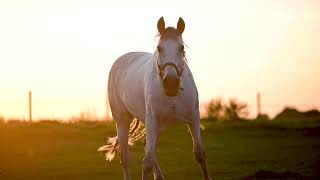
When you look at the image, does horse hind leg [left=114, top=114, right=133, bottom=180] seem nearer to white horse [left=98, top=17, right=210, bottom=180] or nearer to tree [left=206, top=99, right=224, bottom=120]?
white horse [left=98, top=17, right=210, bottom=180]

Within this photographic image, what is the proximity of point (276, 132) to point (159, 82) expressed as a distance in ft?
50.5

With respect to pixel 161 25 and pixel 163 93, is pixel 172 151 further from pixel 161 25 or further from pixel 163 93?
pixel 161 25

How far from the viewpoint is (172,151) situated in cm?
1978

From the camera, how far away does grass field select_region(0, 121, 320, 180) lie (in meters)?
15.4

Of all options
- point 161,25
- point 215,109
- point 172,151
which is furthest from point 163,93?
point 215,109

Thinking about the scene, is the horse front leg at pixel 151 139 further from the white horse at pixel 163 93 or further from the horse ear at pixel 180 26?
the horse ear at pixel 180 26

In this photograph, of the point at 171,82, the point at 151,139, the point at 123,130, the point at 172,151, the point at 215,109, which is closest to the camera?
the point at 171,82

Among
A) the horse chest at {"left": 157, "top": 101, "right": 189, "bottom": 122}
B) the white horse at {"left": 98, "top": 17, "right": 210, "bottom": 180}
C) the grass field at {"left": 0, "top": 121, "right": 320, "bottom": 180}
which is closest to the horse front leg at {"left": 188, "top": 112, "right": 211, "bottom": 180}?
the white horse at {"left": 98, "top": 17, "right": 210, "bottom": 180}

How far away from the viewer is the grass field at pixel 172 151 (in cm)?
1539

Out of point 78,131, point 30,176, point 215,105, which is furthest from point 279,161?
point 215,105

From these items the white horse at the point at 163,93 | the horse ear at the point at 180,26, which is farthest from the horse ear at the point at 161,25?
the horse ear at the point at 180,26

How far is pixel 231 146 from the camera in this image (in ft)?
69.3

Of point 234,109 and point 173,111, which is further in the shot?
point 234,109

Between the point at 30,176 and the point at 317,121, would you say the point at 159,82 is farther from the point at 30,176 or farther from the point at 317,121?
the point at 317,121
